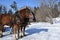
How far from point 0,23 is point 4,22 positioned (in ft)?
0.84

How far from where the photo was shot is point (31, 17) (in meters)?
9.84

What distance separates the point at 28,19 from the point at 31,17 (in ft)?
0.97

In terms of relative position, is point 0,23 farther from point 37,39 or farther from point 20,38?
point 37,39

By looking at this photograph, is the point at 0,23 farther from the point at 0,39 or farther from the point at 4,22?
the point at 0,39

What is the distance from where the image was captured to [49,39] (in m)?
9.81

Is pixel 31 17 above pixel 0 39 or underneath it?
above

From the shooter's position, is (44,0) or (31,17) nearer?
(31,17)

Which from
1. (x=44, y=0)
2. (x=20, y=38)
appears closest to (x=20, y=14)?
(x=20, y=38)

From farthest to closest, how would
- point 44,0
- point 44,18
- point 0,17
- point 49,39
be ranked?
point 44,18 → point 44,0 → point 0,17 → point 49,39

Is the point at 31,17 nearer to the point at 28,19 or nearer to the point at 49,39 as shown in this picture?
the point at 28,19

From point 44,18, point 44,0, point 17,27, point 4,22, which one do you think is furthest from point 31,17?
point 44,18

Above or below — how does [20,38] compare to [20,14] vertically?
below

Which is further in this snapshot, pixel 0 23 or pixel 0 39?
pixel 0 23

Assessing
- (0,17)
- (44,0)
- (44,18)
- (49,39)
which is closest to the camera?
(49,39)
